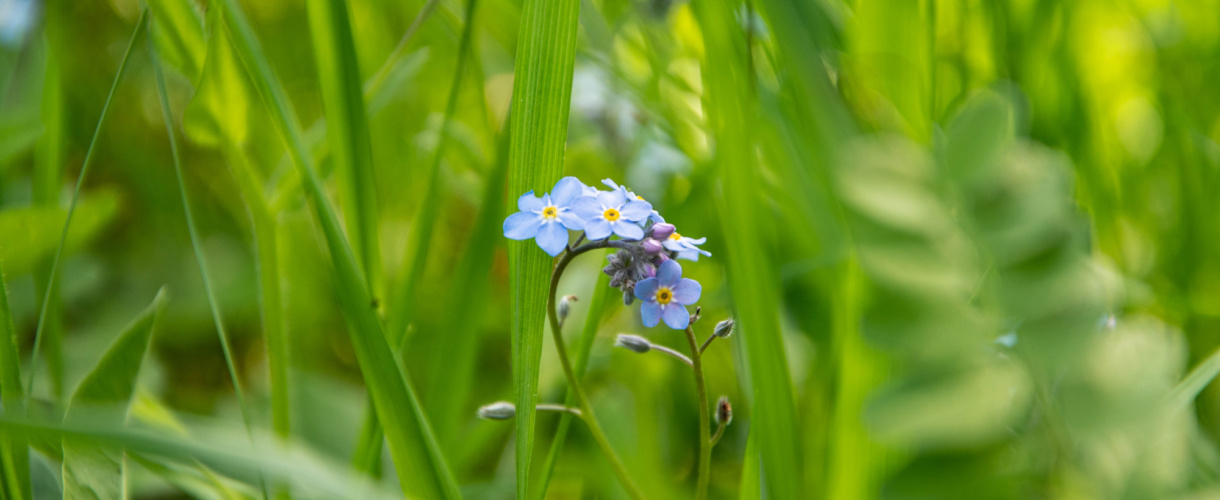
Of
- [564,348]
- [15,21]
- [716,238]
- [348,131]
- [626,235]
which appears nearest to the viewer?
[626,235]

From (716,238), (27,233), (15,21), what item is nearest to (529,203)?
(716,238)

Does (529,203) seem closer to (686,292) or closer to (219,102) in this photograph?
(686,292)

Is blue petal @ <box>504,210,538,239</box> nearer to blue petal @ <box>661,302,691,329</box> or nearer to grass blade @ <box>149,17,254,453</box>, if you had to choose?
blue petal @ <box>661,302,691,329</box>

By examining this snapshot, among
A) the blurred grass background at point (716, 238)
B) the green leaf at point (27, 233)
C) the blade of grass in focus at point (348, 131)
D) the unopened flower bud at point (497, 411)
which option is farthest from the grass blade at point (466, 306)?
the green leaf at point (27, 233)

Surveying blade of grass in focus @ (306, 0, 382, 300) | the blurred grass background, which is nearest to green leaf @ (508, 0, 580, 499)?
the blurred grass background

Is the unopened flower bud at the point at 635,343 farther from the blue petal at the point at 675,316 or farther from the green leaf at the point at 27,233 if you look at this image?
the green leaf at the point at 27,233

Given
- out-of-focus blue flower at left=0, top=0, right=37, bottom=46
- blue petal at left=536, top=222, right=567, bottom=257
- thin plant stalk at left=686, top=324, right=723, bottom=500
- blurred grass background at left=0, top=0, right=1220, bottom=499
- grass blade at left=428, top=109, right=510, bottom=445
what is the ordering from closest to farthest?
blurred grass background at left=0, top=0, right=1220, bottom=499 → blue petal at left=536, top=222, right=567, bottom=257 → thin plant stalk at left=686, top=324, right=723, bottom=500 → grass blade at left=428, top=109, right=510, bottom=445 → out-of-focus blue flower at left=0, top=0, right=37, bottom=46

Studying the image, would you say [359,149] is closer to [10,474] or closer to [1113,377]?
[10,474]
